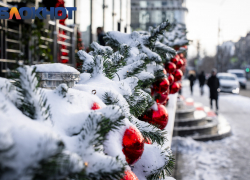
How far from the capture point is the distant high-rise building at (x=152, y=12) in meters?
21.0

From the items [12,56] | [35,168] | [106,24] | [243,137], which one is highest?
[106,24]

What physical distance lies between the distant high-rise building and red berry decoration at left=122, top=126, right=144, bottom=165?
54.6ft

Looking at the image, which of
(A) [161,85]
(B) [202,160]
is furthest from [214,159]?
(A) [161,85]

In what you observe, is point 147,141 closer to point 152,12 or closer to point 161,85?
point 161,85

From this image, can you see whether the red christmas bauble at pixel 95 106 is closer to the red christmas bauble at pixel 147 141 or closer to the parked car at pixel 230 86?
the red christmas bauble at pixel 147 141

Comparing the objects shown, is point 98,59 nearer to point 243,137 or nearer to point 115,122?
point 115,122

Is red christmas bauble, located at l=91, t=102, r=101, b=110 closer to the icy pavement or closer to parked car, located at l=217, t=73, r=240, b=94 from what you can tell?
the icy pavement

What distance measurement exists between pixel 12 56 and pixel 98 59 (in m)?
5.97

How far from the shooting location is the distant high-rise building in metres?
21.0

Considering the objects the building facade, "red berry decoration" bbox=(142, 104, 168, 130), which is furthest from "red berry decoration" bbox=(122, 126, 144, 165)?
the building facade

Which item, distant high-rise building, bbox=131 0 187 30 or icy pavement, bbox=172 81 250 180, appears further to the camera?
distant high-rise building, bbox=131 0 187 30

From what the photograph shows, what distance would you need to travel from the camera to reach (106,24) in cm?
1256

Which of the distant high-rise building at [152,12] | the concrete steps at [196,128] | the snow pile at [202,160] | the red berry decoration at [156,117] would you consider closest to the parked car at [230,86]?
the distant high-rise building at [152,12]

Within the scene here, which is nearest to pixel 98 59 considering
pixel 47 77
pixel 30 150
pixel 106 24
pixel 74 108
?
pixel 47 77
